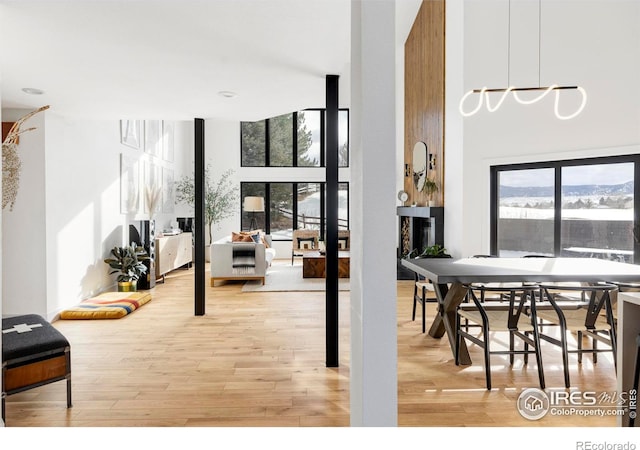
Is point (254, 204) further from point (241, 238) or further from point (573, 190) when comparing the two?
point (573, 190)

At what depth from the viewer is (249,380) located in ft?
9.05

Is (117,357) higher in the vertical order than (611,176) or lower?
lower

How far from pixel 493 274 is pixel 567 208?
3.48 meters

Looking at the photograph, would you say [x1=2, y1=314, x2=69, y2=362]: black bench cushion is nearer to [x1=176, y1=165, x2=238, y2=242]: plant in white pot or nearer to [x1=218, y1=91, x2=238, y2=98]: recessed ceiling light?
[x1=218, y1=91, x2=238, y2=98]: recessed ceiling light

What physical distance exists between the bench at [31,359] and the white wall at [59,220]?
1.95 metres

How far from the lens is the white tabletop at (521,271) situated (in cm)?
266

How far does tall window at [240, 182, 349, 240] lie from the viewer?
10055mm

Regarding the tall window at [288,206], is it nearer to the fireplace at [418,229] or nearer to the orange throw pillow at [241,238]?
the orange throw pillow at [241,238]

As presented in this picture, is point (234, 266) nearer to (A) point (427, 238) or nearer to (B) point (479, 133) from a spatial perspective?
(A) point (427, 238)

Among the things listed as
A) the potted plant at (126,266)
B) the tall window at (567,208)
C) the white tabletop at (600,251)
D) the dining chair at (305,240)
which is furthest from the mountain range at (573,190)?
the potted plant at (126,266)

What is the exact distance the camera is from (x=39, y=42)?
7.98ft
